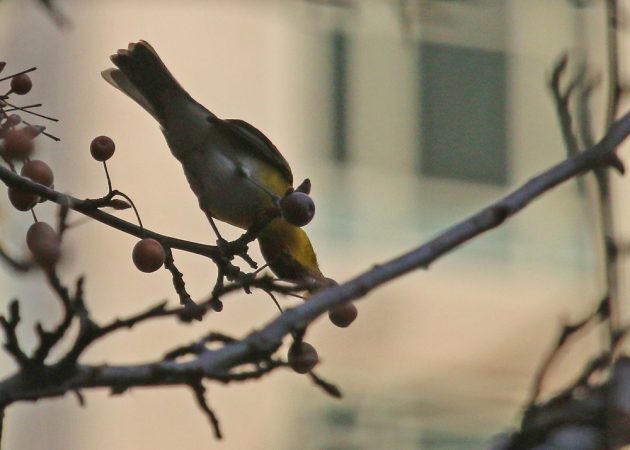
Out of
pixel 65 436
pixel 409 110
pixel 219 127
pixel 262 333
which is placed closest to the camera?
pixel 262 333

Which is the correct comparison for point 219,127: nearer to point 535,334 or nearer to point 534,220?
point 535,334

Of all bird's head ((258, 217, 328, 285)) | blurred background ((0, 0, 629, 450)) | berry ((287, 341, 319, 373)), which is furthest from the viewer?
blurred background ((0, 0, 629, 450))

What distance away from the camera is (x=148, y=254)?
1920mm

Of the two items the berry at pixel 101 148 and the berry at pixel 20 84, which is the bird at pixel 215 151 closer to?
the berry at pixel 20 84

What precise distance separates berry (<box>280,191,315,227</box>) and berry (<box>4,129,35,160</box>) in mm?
395

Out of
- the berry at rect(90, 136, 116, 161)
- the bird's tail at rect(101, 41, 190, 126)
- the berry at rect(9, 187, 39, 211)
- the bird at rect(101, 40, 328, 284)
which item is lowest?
the berry at rect(9, 187, 39, 211)

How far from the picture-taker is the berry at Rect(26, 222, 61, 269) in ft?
4.70

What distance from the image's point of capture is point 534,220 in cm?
827

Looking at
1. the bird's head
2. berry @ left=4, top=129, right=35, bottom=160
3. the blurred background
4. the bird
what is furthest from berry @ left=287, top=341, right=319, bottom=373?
the blurred background

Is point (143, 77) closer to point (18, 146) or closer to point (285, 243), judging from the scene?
point (285, 243)

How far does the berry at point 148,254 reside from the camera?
1.92 metres

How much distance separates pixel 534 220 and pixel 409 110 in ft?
3.65

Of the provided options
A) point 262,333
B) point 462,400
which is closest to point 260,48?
point 462,400

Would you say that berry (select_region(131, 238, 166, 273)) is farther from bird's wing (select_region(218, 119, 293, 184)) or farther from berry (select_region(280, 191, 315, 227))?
bird's wing (select_region(218, 119, 293, 184))
